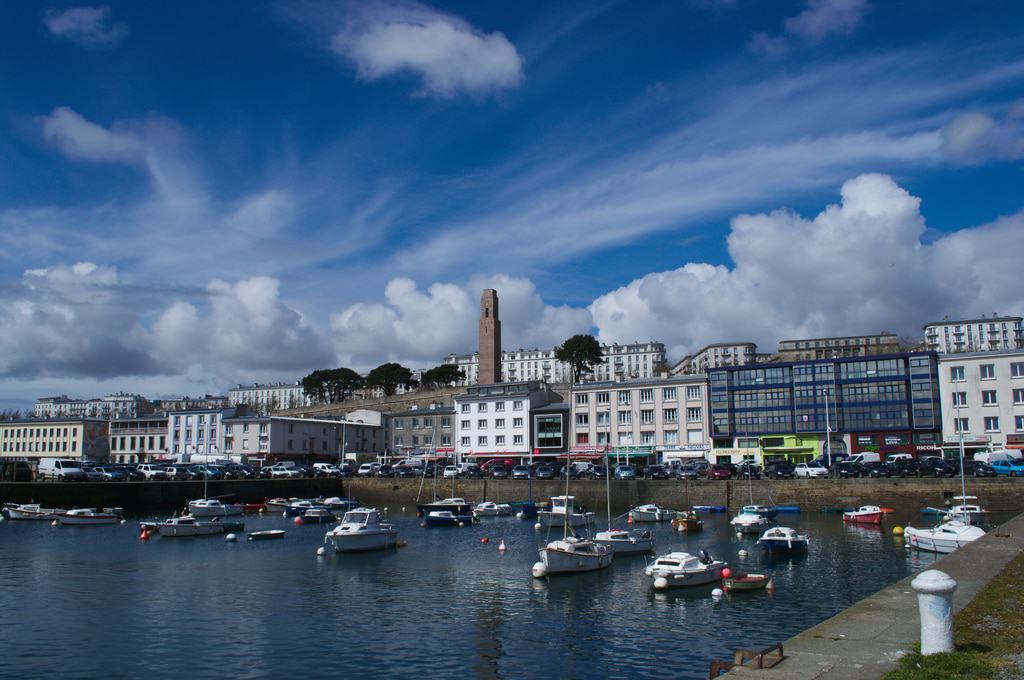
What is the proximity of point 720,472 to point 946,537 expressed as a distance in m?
39.8

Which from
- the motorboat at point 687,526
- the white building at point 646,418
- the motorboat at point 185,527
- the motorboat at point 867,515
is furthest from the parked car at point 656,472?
the motorboat at point 185,527

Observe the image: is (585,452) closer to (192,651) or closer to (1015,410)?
(1015,410)

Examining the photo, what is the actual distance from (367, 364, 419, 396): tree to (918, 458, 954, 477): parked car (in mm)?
136409

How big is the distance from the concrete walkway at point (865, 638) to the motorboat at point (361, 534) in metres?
36.8

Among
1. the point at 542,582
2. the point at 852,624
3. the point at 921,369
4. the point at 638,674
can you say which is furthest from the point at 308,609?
the point at 921,369

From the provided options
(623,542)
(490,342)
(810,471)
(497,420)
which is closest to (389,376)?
(490,342)

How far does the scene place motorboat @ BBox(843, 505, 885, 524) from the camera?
2603 inches

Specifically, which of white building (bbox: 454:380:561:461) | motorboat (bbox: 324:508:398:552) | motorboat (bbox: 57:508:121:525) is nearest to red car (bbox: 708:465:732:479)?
white building (bbox: 454:380:561:461)

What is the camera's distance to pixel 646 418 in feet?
374

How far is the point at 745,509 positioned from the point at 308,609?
43380mm

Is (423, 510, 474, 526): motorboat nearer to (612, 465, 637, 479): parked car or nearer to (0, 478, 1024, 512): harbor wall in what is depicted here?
(0, 478, 1024, 512): harbor wall

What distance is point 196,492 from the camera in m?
91.8

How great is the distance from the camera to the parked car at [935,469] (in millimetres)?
76438

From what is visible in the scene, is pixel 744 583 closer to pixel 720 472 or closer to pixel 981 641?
pixel 981 641
